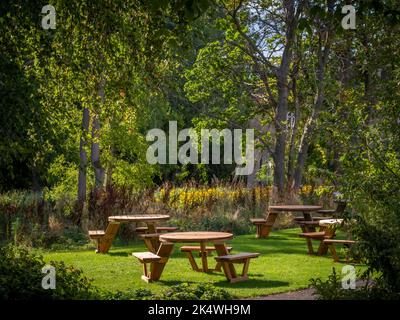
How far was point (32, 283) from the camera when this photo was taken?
788 centimetres

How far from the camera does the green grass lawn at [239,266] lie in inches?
410

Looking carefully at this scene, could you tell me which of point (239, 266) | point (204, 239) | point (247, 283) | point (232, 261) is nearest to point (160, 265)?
point (204, 239)

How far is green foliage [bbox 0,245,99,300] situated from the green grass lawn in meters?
1.63

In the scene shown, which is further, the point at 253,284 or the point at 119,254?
the point at 119,254

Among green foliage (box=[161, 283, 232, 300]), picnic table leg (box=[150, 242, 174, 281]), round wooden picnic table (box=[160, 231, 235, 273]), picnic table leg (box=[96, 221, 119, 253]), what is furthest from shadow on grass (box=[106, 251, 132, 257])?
green foliage (box=[161, 283, 232, 300])

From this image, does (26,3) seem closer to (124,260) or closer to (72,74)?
(72,74)

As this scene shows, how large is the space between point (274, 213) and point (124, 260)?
549 cm

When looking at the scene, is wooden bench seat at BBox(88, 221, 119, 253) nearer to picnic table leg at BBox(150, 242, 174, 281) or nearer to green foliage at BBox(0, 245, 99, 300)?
picnic table leg at BBox(150, 242, 174, 281)

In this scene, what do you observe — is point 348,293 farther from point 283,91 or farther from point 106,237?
point 283,91

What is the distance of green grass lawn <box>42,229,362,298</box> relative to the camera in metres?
10.4

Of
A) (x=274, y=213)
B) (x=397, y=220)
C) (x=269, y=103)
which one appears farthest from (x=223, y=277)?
(x=269, y=103)

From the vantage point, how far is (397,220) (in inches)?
313

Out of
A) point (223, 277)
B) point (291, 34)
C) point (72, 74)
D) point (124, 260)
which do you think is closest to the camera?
point (72, 74)

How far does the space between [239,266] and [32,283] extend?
5.55 metres
